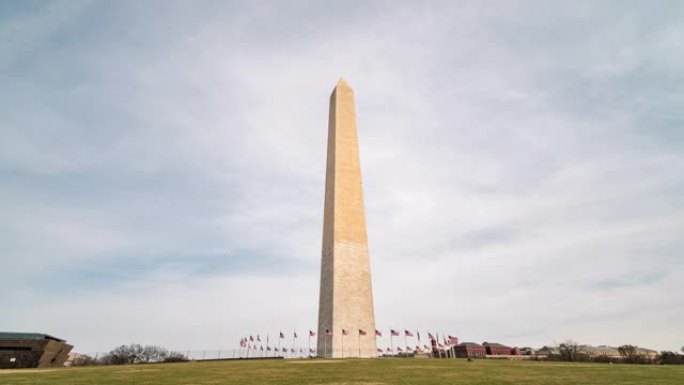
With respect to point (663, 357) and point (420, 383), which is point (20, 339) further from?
point (663, 357)

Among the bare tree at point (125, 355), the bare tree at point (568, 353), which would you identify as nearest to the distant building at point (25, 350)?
the bare tree at point (125, 355)

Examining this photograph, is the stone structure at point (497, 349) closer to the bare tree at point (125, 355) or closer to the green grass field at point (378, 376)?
the bare tree at point (125, 355)

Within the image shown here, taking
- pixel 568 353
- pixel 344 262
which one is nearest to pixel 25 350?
pixel 344 262

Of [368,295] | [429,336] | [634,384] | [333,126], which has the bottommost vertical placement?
[634,384]

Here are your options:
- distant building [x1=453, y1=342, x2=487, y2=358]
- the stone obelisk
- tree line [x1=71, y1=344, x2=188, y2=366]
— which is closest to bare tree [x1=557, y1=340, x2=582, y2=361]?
distant building [x1=453, y1=342, x2=487, y2=358]

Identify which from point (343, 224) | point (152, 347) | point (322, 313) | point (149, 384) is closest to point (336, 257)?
point (343, 224)

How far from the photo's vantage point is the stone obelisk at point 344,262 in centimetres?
3816

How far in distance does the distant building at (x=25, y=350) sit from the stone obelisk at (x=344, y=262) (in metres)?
38.2

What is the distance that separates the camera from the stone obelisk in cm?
3816

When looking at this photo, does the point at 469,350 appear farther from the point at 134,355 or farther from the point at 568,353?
the point at 134,355

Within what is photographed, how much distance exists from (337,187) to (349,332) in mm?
14642

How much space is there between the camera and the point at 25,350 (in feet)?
168

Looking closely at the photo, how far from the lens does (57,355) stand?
189ft

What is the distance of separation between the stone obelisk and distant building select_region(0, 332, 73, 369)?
125 feet
